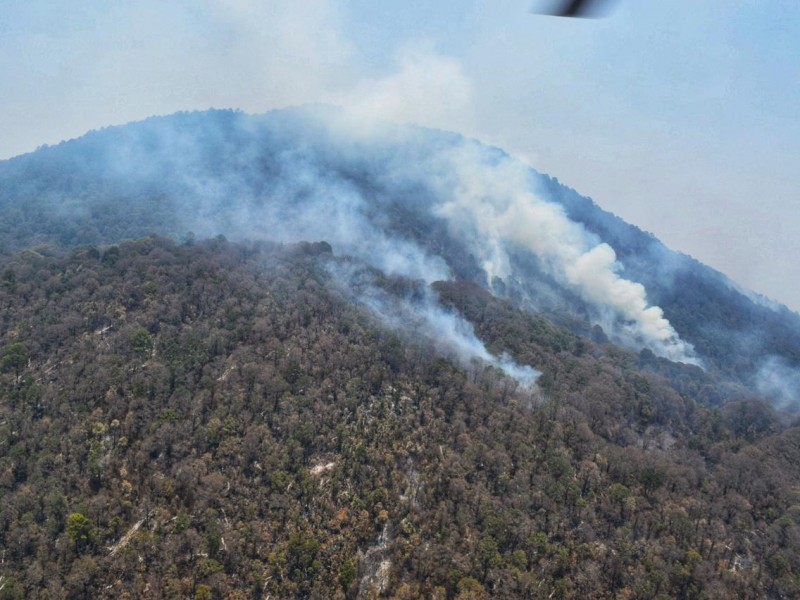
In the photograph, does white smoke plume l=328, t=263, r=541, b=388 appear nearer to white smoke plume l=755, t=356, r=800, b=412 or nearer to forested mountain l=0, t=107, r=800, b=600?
forested mountain l=0, t=107, r=800, b=600

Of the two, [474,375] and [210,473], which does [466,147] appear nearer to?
[474,375]

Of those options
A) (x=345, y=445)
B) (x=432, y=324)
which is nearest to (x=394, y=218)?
(x=432, y=324)

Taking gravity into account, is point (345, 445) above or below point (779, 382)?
above

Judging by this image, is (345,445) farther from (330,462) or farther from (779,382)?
(779,382)

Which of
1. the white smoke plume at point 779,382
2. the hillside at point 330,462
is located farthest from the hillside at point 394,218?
the hillside at point 330,462

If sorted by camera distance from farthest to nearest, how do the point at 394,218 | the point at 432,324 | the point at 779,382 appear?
the point at 394,218 < the point at 779,382 < the point at 432,324

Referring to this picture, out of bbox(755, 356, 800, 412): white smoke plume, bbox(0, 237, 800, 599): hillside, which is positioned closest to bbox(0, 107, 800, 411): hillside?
bbox(755, 356, 800, 412): white smoke plume
